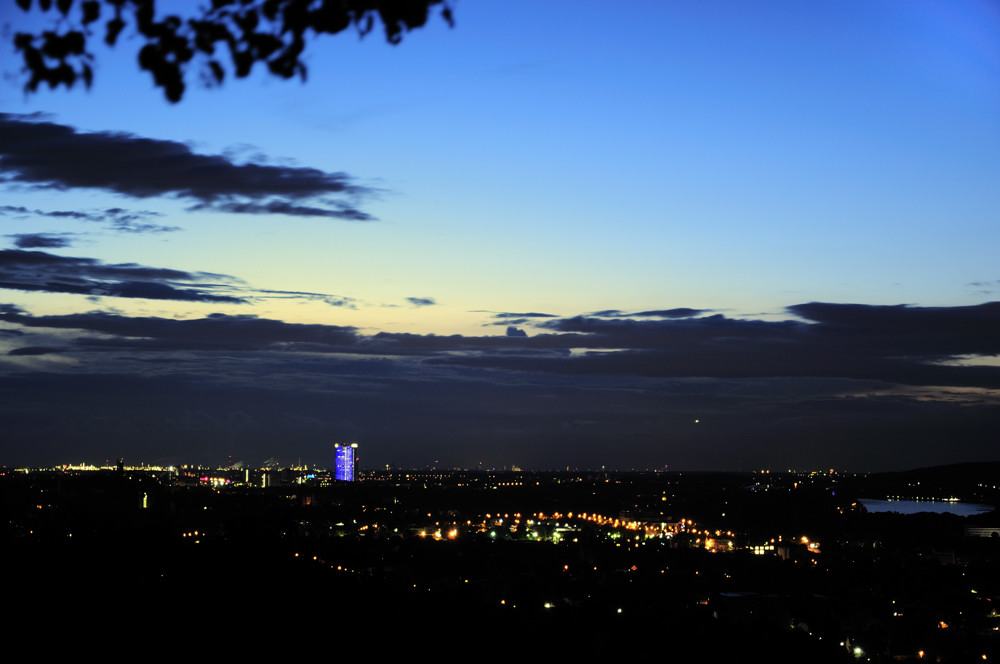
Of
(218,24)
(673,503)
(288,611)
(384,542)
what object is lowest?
(673,503)

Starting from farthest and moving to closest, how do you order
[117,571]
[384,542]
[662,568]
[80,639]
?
[384,542], [662,568], [117,571], [80,639]

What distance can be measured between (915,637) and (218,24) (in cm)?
4118

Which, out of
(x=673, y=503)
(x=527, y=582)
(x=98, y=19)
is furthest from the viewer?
(x=673, y=503)

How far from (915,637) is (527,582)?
1882 centimetres

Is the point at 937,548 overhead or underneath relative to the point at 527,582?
underneath

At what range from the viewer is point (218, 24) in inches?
185

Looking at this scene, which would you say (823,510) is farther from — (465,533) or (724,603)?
(724,603)

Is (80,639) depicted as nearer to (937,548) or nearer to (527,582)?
(527,582)

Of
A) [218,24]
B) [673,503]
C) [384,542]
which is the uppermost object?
[218,24]

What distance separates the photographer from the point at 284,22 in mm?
4684

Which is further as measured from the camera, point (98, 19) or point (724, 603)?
point (724, 603)

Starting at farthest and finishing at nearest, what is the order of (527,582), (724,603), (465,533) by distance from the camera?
(465,533) → (527,582) → (724,603)

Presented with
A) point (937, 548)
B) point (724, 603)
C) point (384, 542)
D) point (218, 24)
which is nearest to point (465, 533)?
point (384, 542)

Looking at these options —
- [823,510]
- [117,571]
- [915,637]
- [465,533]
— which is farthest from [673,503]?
[117,571]
